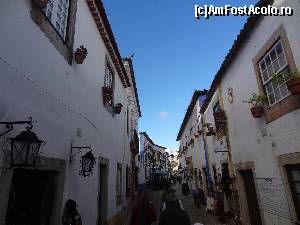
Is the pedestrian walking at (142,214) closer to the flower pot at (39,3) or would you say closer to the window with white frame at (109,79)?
the window with white frame at (109,79)

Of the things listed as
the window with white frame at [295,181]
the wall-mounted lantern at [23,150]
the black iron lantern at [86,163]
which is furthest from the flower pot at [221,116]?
the wall-mounted lantern at [23,150]

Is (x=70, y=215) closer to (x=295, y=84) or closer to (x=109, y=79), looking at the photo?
(x=295, y=84)

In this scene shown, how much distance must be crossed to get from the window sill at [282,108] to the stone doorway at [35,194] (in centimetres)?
480

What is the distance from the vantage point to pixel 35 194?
→ 4.52 metres

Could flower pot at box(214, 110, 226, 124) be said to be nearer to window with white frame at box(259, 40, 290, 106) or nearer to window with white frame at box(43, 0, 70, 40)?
window with white frame at box(259, 40, 290, 106)

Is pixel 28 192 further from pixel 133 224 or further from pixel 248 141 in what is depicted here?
pixel 248 141

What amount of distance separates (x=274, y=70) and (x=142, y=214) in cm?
469

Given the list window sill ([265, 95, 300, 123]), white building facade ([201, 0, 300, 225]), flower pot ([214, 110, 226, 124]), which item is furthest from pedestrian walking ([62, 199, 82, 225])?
flower pot ([214, 110, 226, 124])

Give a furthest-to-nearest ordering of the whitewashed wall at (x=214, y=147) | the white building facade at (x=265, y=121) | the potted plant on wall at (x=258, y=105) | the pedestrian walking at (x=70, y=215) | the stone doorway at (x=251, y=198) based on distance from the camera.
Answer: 1. the whitewashed wall at (x=214, y=147)
2. the stone doorway at (x=251, y=198)
3. the potted plant on wall at (x=258, y=105)
4. the white building facade at (x=265, y=121)
5. the pedestrian walking at (x=70, y=215)

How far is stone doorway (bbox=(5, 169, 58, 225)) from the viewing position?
425cm

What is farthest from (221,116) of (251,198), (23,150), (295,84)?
(23,150)

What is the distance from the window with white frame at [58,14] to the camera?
496cm

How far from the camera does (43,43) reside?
4.38 meters

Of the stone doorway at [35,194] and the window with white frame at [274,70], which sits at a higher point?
the window with white frame at [274,70]
